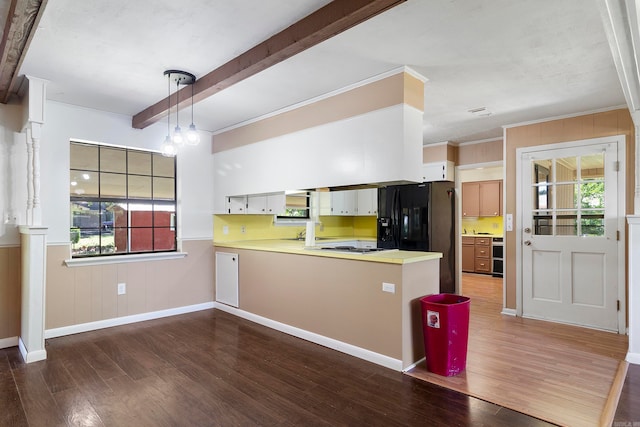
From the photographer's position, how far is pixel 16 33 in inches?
88.4

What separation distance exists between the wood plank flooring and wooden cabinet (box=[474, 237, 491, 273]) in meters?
3.63

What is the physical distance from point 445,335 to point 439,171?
3449 millimetres

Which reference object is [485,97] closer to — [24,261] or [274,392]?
[274,392]

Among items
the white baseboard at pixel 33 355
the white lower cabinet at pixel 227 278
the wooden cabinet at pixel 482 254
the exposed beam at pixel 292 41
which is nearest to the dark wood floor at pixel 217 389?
the white baseboard at pixel 33 355

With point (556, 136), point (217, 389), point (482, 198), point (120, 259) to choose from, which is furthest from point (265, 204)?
point (482, 198)

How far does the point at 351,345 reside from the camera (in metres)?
3.28

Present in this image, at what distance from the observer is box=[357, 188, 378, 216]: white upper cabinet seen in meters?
6.03

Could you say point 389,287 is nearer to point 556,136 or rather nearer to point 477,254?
point 556,136

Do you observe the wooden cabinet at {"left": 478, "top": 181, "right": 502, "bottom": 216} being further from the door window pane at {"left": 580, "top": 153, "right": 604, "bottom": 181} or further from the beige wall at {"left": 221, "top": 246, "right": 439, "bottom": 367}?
the beige wall at {"left": 221, "top": 246, "right": 439, "bottom": 367}

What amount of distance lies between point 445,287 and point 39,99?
5.43 metres

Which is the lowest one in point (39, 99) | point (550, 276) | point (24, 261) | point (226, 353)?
point (226, 353)

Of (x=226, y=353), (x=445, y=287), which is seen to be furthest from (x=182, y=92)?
(x=445, y=287)

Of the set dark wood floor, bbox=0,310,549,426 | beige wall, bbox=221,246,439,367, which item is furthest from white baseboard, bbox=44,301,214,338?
beige wall, bbox=221,246,439,367

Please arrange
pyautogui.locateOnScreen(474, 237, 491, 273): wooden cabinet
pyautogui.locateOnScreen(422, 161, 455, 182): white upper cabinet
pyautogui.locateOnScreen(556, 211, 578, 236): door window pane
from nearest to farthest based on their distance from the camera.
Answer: pyautogui.locateOnScreen(556, 211, 578, 236): door window pane, pyautogui.locateOnScreen(422, 161, 455, 182): white upper cabinet, pyautogui.locateOnScreen(474, 237, 491, 273): wooden cabinet
